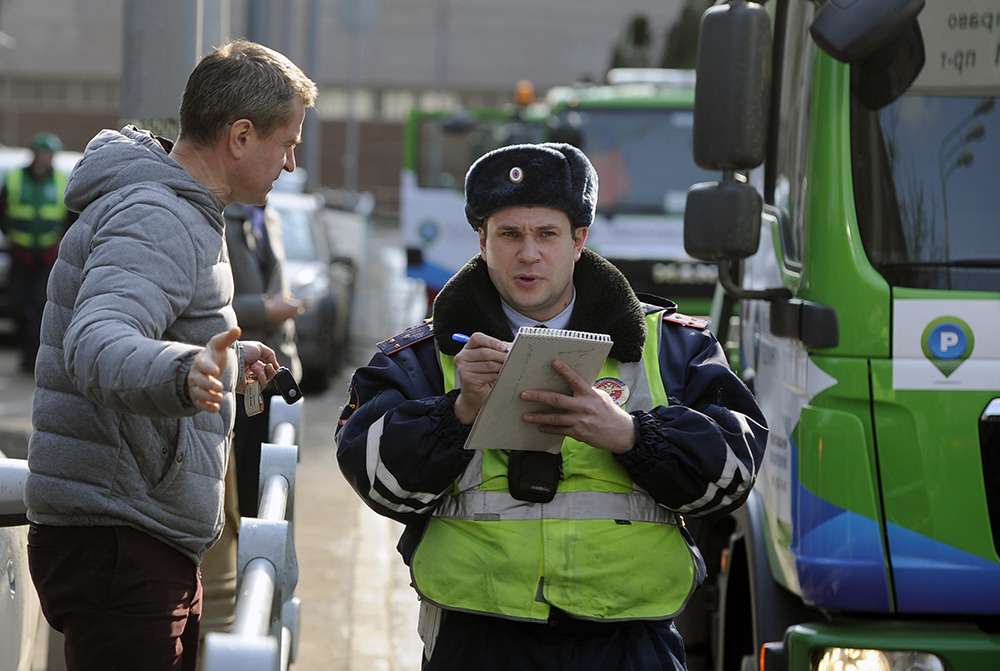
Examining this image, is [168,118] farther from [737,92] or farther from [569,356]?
[569,356]

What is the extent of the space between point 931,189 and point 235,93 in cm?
194

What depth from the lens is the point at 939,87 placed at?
434 centimetres

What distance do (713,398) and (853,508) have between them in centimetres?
95

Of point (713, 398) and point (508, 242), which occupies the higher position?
point (508, 242)

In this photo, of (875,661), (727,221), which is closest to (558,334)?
(727,221)

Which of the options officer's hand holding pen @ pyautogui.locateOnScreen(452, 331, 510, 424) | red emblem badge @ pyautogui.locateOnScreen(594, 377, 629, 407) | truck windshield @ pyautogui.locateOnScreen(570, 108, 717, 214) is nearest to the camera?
officer's hand holding pen @ pyautogui.locateOnScreen(452, 331, 510, 424)

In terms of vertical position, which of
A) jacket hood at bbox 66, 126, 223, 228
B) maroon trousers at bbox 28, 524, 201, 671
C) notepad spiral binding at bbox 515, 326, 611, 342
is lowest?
maroon trousers at bbox 28, 524, 201, 671

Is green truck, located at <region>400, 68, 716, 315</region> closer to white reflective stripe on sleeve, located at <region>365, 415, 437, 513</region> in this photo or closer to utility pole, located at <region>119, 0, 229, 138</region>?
utility pole, located at <region>119, 0, 229, 138</region>

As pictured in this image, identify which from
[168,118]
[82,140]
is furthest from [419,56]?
[168,118]

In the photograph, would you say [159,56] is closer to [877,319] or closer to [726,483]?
[877,319]

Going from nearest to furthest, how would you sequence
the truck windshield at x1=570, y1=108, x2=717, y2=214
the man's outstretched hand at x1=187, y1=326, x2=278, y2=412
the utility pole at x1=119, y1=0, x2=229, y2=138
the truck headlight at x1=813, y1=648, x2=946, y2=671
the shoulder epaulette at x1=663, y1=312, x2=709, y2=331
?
the man's outstretched hand at x1=187, y1=326, x2=278, y2=412, the shoulder epaulette at x1=663, y1=312, x2=709, y2=331, the truck headlight at x1=813, y1=648, x2=946, y2=671, the utility pole at x1=119, y1=0, x2=229, y2=138, the truck windshield at x1=570, y1=108, x2=717, y2=214

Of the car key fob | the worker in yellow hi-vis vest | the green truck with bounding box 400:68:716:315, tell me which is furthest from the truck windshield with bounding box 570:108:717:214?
the car key fob

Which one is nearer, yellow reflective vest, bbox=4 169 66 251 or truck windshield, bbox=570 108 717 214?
truck windshield, bbox=570 108 717 214

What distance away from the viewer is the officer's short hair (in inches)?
126
